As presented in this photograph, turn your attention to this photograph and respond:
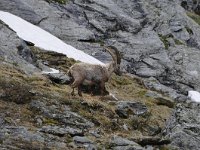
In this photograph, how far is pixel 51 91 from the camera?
20938mm

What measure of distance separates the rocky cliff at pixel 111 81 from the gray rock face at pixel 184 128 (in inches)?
1.5

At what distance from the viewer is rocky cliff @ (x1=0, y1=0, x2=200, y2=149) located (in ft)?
56.7

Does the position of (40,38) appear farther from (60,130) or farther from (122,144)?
(122,144)

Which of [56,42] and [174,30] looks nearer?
[56,42]

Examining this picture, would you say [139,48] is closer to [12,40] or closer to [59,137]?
[12,40]

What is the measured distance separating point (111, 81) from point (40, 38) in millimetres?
6950

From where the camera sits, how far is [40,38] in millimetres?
35000

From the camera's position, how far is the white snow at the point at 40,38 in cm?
3419

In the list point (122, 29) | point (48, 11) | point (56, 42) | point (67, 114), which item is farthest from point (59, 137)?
point (122, 29)

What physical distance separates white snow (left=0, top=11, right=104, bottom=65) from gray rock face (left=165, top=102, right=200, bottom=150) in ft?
49.2

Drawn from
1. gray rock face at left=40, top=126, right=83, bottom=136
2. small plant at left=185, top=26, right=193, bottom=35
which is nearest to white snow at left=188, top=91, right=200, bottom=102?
small plant at left=185, top=26, right=193, bottom=35

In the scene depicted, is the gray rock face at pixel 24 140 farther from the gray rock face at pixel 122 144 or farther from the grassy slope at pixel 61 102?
the gray rock face at pixel 122 144

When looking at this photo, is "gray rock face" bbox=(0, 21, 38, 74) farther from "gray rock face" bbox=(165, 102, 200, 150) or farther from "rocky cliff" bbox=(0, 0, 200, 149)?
"gray rock face" bbox=(165, 102, 200, 150)

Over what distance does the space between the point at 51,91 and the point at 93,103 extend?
1893 mm
